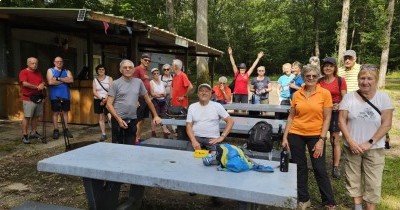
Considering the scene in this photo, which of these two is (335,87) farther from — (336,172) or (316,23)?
(316,23)

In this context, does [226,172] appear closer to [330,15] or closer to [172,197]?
[172,197]

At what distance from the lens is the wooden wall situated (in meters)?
8.77

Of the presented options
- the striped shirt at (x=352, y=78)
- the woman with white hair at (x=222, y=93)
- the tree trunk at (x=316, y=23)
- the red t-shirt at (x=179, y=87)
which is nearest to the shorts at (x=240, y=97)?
the woman with white hair at (x=222, y=93)

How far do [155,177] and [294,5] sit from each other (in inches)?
1501

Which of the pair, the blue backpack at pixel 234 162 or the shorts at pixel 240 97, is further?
the shorts at pixel 240 97

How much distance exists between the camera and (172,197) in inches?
160

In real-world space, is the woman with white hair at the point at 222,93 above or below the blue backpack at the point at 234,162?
above

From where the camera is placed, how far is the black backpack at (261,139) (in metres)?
4.09

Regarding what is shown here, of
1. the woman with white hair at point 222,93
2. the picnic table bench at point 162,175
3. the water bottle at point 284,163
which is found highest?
the woman with white hair at point 222,93

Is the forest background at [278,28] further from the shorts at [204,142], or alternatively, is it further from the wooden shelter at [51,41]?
the shorts at [204,142]

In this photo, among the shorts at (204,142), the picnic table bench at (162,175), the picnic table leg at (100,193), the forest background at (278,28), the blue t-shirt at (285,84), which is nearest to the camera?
the picnic table bench at (162,175)

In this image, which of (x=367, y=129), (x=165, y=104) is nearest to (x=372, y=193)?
(x=367, y=129)

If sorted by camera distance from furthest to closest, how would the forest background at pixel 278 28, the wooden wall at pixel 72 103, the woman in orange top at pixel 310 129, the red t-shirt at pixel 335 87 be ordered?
the forest background at pixel 278 28 → the wooden wall at pixel 72 103 → the red t-shirt at pixel 335 87 → the woman in orange top at pixel 310 129

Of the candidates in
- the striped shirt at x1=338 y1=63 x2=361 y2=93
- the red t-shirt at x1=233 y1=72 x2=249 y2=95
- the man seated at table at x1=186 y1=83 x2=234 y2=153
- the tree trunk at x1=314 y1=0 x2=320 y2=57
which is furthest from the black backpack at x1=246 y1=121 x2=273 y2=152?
the tree trunk at x1=314 y1=0 x2=320 y2=57
